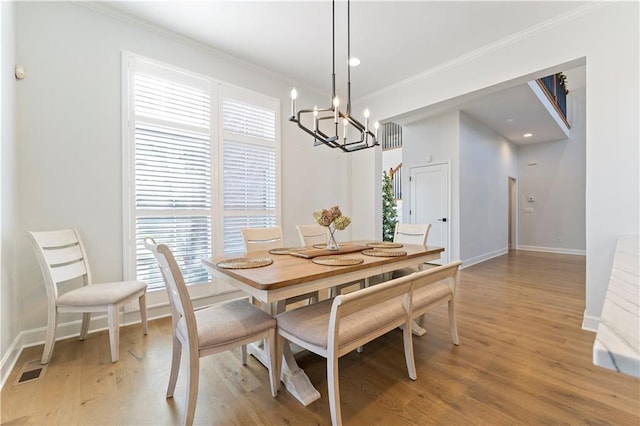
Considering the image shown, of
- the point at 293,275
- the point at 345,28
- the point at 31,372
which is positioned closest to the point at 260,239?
the point at 293,275

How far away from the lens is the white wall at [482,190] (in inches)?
205

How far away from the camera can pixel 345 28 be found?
9.18ft

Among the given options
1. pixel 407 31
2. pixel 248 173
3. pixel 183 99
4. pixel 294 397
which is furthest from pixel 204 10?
pixel 294 397

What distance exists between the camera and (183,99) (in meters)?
2.97

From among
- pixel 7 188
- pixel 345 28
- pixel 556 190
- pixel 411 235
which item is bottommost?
pixel 411 235

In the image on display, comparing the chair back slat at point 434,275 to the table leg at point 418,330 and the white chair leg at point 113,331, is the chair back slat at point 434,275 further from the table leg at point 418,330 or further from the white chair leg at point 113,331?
the white chair leg at point 113,331

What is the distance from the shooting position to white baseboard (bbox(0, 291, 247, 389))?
1853mm

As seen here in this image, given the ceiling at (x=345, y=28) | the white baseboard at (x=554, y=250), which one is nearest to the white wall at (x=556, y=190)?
the white baseboard at (x=554, y=250)

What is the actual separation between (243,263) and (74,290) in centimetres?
144

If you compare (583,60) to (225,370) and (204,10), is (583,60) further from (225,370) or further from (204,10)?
(225,370)

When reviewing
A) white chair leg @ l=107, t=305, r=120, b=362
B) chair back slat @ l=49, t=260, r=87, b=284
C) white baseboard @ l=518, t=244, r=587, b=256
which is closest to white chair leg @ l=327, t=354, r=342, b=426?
white chair leg @ l=107, t=305, r=120, b=362

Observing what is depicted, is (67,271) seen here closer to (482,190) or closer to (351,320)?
(351,320)

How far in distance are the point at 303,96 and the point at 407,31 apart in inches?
70.3

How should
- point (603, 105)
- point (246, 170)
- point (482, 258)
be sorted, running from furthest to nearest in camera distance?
point (482, 258)
point (246, 170)
point (603, 105)
